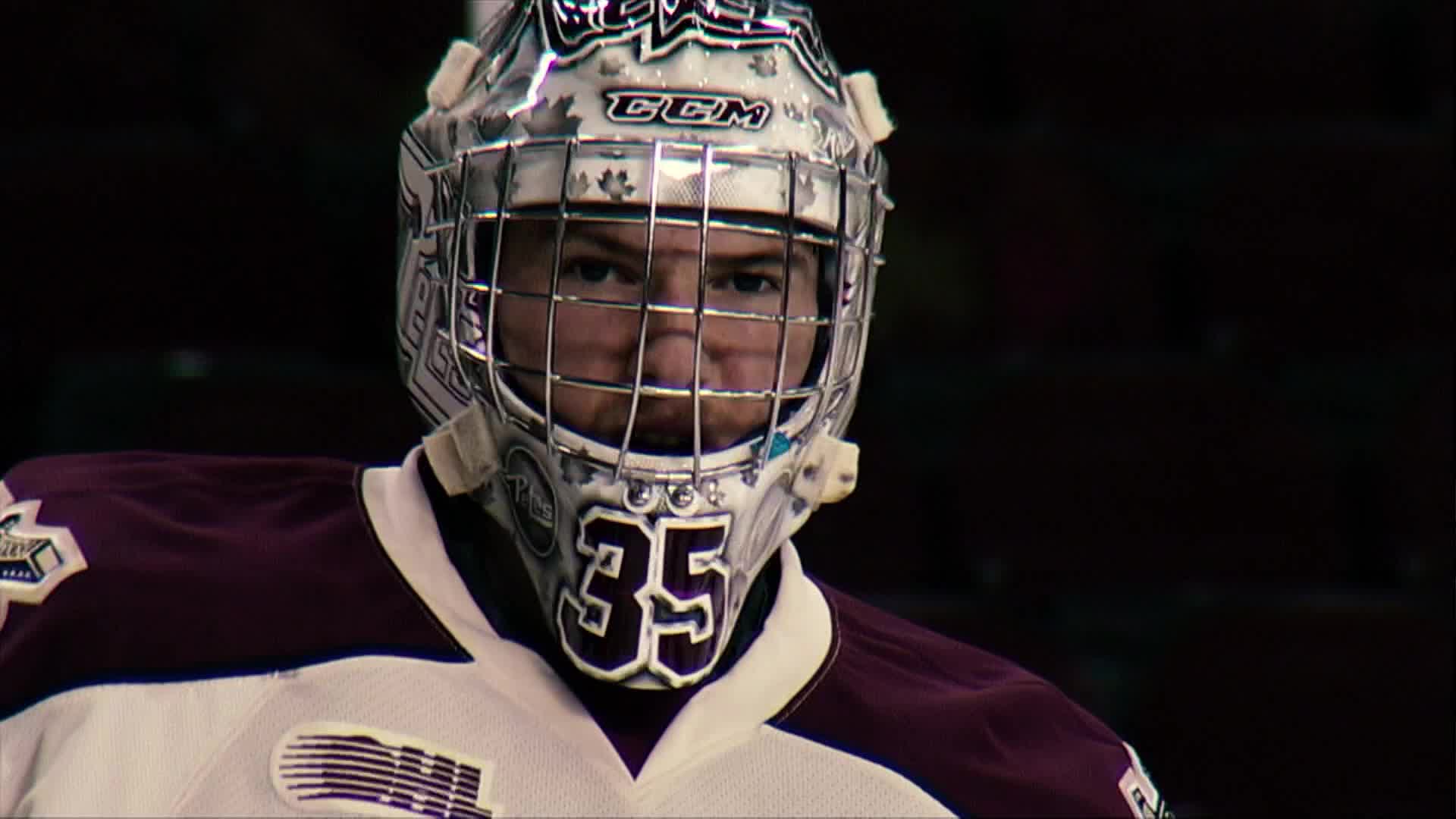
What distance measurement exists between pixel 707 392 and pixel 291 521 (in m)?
0.40

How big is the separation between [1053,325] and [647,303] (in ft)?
5.70

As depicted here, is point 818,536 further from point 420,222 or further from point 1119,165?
point 420,222

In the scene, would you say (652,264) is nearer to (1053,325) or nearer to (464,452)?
(464,452)

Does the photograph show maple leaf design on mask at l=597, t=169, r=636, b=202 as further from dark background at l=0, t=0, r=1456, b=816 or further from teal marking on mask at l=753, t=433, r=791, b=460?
dark background at l=0, t=0, r=1456, b=816

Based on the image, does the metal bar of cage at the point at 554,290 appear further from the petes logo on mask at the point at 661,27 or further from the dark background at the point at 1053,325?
the dark background at the point at 1053,325

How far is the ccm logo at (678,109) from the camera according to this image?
5.47 feet

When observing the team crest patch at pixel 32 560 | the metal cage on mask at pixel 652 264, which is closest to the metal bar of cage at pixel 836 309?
the metal cage on mask at pixel 652 264

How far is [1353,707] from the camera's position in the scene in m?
2.80

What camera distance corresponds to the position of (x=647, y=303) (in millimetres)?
1588

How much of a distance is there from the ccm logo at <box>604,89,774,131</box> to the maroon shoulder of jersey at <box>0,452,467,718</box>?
1.29 ft

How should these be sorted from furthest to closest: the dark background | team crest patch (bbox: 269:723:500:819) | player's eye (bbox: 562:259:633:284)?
1. the dark background
2. player's eye (bbox: 562:259:633:284)
3. team crest patch (bbox: 269:723:500:819)

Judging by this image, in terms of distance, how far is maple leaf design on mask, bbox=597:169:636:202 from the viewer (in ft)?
5.37

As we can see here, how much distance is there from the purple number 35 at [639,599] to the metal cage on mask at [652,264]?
1.5 inches

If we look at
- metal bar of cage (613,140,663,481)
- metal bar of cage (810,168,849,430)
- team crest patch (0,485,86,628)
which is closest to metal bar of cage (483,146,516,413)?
metal bar of cage (613,140,663,481)
